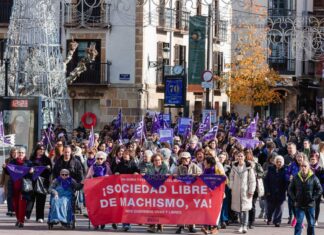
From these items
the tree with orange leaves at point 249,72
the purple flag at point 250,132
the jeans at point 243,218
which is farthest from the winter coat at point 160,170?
the tree with orange leaves at point 249,72

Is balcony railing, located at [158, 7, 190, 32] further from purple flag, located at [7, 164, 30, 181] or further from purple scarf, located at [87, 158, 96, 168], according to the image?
purple flag, located at [7, 164, 30, 181]

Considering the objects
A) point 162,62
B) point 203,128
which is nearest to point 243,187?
point 203,128

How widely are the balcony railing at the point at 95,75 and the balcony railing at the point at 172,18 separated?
2860mm

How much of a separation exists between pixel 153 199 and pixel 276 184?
2.62m

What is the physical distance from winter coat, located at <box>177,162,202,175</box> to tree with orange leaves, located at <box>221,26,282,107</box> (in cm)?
3592

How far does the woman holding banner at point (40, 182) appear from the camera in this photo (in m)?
22.4

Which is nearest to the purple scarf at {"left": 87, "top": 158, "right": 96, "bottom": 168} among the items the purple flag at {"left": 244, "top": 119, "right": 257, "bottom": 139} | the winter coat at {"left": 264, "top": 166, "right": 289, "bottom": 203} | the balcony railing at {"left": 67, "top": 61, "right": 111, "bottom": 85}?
the winter coat at {"left": 264, "top": 166, "right": 289, "bottom": 203}

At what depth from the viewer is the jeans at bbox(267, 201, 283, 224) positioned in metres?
22.7

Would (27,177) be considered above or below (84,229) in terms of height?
above

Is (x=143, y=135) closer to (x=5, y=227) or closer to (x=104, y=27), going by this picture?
(x=5, y=227)

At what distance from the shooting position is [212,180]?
21094 mm

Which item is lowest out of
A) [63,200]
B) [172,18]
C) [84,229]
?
[84,229]

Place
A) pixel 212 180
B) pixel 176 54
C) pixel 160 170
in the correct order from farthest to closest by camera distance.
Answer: pixel 176 54, pixel 160 170, pixel 212 180

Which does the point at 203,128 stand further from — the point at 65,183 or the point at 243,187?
the point at 65,183
